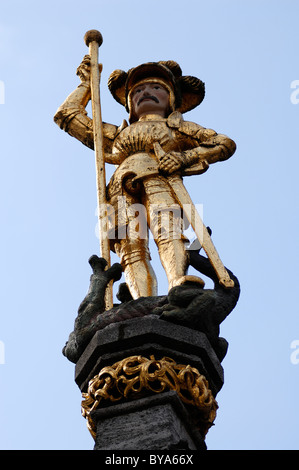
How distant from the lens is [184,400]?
6379 mm

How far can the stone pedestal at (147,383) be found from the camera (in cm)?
612

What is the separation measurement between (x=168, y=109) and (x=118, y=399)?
392 centimetres

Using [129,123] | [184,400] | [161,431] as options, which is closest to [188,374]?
[184,400]

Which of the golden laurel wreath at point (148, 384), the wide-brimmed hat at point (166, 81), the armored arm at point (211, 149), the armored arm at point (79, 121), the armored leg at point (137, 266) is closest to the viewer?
the golden laurel wreath at point (148, 384)

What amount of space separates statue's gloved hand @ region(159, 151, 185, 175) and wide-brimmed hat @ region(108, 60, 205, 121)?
4.11 feet

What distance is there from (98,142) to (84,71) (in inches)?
49.8

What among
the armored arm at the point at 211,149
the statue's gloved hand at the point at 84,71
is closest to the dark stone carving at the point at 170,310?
the armored arm at the point at 211,149

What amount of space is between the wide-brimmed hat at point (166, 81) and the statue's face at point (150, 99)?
5.0 inches

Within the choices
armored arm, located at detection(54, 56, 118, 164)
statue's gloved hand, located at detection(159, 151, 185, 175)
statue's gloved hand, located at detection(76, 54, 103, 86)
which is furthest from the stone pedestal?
statue's gloved hand, located at detection(76, 54, 103, 86)

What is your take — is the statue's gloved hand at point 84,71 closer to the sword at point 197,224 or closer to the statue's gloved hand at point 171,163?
the sword at point 197,224

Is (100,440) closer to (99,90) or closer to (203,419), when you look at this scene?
(203,419)

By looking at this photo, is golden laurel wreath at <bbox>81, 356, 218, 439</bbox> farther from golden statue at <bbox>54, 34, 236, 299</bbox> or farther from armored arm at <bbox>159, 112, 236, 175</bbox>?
armored arm at <bbox>159, 112, 236, 175</bbox>

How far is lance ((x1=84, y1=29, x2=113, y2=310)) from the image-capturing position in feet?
26.2
